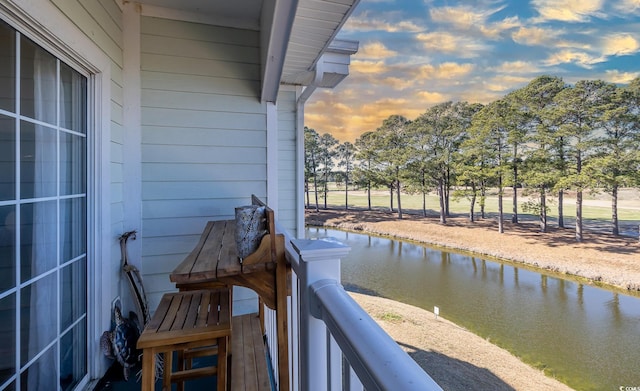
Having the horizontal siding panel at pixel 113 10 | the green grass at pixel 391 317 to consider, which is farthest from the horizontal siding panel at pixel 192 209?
the green grass at pixel 391 317

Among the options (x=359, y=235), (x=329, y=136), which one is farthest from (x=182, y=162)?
(x=329, y=136)

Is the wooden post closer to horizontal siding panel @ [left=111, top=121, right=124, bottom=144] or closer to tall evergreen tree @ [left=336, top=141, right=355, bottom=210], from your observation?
horizontal siding panel @ [left=111, top=121, right=124, bottom=144]

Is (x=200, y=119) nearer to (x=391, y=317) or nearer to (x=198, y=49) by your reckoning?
(x=198, y=49)

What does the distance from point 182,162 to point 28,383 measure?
1698mm

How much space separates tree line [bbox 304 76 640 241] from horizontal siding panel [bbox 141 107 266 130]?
14.6m

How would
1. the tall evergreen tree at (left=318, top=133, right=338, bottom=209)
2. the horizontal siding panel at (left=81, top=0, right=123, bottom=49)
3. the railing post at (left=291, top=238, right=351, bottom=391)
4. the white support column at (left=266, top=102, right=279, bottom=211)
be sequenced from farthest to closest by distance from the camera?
the tall evergreen tree at (left=318, top=133, right=338, bottom=209)
the white support column at (left=266, top=102, right=279, bottom=211)
the horizontal siding panel at (left=81, top=0, right=123, bottom=49)
the railing post at (left=291, top=238, right=351, bottom=391)

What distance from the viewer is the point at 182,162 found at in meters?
2.58

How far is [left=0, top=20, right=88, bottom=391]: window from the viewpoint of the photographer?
1183mm

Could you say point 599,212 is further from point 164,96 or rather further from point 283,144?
point 164,96

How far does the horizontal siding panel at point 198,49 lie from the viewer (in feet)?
8.07

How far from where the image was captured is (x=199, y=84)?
261cm

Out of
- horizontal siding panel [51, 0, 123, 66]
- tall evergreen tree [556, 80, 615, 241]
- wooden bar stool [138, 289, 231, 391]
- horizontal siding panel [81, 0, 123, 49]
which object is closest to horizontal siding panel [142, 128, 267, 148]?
horizontal siding panel [51, 0, 123, 66]

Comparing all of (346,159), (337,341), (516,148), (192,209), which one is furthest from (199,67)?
(346,159)

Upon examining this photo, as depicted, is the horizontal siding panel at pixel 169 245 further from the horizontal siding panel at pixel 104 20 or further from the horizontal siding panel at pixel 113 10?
the horizontal siding panel at pixel 113 10
